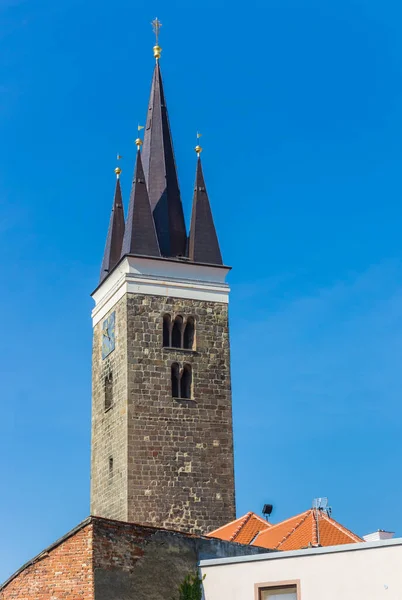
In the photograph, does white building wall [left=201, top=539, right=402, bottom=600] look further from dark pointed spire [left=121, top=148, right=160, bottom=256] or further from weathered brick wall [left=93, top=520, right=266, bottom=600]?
dark pointed spire [left=121, top=148, right=160, bottom=256]

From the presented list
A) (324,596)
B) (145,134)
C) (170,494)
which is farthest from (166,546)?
(145,134)

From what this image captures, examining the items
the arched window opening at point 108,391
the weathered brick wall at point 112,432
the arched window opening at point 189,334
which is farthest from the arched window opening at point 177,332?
the arched window opening at point 108,391

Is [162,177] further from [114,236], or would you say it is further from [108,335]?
[108,335]

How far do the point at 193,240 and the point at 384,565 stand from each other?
21.7 meters

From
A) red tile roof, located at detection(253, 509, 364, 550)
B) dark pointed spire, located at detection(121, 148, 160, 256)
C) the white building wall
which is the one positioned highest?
Result: dark pointed spire, located at detection(121, 148, 160, 256)

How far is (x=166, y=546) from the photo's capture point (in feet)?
66.9

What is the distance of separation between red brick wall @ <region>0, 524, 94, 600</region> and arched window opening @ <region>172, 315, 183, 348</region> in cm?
1769

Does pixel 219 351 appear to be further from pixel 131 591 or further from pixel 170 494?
pixel 131 591

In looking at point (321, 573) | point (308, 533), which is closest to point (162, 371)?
point (308, 533)

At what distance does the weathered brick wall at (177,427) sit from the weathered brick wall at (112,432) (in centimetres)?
29

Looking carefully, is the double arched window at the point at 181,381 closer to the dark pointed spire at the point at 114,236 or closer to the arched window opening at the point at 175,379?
the arched window opening at the point at 175,379

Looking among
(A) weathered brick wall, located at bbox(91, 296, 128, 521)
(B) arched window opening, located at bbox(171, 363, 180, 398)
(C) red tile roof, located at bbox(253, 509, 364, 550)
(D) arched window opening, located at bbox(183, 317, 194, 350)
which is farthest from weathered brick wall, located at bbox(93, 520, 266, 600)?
(D) arched window opening, located at bbox(183, 317, 194, 350)

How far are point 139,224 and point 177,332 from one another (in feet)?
11.7

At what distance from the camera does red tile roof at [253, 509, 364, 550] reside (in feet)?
93.0
